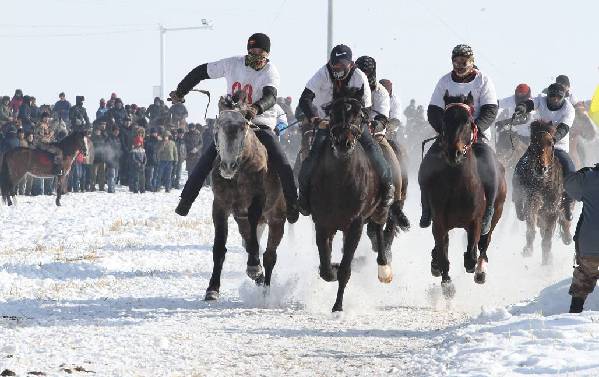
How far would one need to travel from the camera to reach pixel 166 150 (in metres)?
34.5

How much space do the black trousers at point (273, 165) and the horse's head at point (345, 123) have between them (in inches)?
52.5

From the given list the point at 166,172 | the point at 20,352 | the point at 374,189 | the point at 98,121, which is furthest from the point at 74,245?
the point at 166,172

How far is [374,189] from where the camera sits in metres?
11.7

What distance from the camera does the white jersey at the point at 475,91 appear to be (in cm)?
1249

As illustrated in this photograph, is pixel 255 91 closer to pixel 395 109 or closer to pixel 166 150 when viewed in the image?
pixel 395 109

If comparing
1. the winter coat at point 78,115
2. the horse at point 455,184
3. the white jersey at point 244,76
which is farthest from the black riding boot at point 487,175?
the winter coat at point 78,115

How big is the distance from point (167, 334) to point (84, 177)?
24.6 meters

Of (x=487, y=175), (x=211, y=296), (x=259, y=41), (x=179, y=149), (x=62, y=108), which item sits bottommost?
(x=211, y=296)

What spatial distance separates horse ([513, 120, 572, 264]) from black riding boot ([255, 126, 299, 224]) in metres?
5.19

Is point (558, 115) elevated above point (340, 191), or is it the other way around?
point (558, 115)

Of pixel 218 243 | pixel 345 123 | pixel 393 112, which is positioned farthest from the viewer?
pixel 393 112

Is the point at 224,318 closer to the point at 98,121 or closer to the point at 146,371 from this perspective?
the point at 146,371

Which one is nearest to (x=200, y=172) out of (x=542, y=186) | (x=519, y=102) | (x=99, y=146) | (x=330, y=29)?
(x=542, y=186)

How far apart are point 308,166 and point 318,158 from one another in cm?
18
